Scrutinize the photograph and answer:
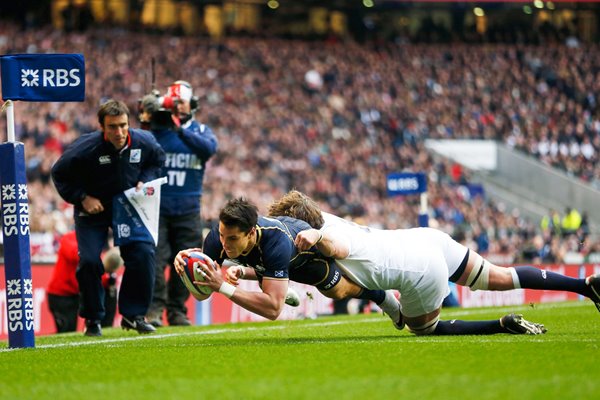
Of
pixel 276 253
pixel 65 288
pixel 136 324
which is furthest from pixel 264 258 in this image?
pixel 65 288

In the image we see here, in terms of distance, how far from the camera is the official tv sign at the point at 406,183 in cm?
1612

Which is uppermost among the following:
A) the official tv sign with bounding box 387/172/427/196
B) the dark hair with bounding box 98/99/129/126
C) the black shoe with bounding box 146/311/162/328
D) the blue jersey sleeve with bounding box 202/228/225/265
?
the dark hair with bounding box 98/99/129/126

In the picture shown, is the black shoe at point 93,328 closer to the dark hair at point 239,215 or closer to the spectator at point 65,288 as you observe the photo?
the spectator at point 65,288

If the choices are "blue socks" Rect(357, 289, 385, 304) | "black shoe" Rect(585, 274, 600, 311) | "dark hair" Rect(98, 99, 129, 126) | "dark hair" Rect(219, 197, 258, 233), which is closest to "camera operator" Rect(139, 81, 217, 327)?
"dark hair" Rect(98, 99, 129, 126)

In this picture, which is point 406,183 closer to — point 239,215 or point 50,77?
point 50,77

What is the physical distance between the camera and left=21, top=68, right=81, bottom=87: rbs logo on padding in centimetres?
817

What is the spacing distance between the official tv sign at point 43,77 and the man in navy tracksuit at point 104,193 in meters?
1.05

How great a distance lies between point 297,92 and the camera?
116 feet

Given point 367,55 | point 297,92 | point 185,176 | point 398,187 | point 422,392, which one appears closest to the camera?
point 422,392

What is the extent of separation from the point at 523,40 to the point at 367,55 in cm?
696

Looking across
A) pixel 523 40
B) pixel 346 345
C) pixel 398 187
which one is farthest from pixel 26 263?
pixel 523 40

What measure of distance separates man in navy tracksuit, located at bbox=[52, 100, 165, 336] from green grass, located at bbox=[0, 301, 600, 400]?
1.87 ft

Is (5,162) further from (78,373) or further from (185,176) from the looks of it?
(185,176)

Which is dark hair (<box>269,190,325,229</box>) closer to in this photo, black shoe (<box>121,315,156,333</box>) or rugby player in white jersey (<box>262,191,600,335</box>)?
rugby player in white jersey (<box>262,191,600,335</box>)
